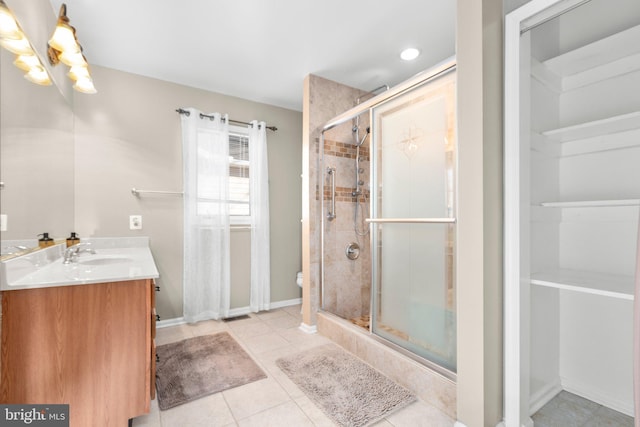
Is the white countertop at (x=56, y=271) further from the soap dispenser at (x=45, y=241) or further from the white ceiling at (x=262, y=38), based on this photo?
the white ceiling at (x=262, y=38)

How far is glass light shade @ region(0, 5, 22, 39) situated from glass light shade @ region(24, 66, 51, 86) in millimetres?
234

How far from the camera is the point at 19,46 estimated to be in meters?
1.33

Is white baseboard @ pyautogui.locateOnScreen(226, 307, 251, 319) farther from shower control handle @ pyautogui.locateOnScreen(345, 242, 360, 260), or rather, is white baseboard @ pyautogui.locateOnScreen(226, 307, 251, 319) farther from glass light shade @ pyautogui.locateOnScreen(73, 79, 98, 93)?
glass light shade @ pyautogui.locateOnScreen(73, 79, 98, 93)

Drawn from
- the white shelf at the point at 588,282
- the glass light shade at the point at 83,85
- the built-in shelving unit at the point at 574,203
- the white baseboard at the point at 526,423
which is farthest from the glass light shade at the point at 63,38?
the white baseboard at the point at 526,423

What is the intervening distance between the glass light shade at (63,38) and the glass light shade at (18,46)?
1.07 feet

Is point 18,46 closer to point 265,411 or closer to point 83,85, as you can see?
point 83,85

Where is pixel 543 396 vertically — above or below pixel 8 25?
below

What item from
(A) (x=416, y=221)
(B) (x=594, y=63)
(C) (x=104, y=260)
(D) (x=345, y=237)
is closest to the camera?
(B) (x=594, y=63)

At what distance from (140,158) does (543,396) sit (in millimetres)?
3553

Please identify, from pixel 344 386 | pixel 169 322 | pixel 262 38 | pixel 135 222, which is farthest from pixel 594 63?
pixel 169 322

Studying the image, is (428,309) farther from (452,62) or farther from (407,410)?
(452,62)

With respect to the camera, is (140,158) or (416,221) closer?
(416,221)

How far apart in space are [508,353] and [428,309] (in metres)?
0.53

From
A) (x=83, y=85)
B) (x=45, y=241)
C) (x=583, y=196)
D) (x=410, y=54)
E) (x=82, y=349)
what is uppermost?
(x=410, y=54)
